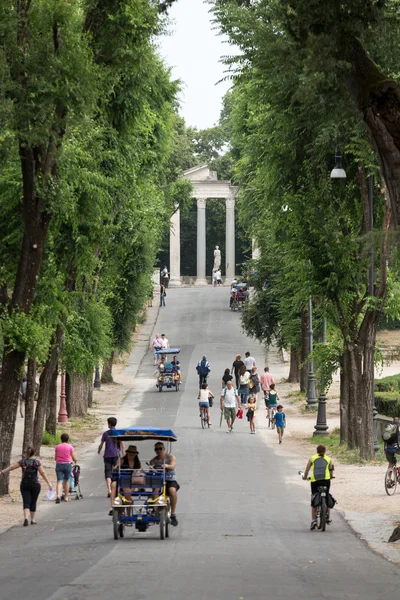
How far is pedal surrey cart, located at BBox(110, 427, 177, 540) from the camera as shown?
17.2 metres

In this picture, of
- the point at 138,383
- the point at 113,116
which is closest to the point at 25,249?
the point at 113,116

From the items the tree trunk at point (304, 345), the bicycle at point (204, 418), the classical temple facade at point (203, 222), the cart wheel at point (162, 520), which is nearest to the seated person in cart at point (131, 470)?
the cart wheel at point (162, 520)

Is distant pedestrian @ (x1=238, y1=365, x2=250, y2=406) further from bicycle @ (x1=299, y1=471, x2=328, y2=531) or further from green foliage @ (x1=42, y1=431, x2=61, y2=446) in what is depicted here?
bicycle @ (x1=299, y1=471, x2=328, y2=531)

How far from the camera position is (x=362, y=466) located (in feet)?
94.5

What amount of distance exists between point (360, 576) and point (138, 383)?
130 ft

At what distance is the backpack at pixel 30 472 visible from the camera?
19.7m

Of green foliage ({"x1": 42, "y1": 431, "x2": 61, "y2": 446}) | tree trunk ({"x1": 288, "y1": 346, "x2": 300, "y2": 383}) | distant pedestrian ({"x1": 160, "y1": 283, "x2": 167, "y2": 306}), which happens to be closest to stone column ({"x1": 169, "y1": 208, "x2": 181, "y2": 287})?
distant pedestrian ({"x1": 160, "y1": 283, "x2": 167, "y2": 306})

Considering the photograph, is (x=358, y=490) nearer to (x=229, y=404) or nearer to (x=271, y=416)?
(x=229, y=404)

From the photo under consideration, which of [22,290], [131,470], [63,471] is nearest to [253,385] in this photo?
[22,290]

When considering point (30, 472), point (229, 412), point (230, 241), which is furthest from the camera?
point (230, 241)

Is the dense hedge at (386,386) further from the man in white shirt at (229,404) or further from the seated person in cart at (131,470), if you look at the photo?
the seated person in cart at (131,470)

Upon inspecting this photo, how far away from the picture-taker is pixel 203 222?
354ft

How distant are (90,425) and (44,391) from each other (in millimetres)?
9239

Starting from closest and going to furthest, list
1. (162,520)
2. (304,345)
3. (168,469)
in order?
(162,520), (168,469), (304,345)
